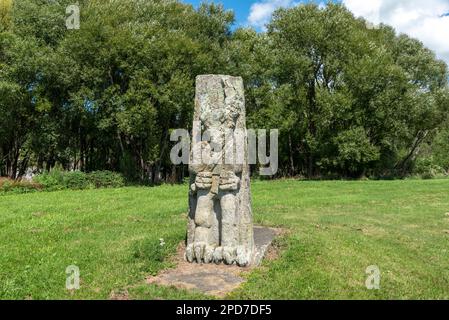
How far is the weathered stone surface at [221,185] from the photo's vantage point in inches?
344

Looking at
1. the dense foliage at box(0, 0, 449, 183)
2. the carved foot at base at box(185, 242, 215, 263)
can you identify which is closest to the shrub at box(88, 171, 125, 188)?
the dense foliage at box(0, 0, 449, 183)

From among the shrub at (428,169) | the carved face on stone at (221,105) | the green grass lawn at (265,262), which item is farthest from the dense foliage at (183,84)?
the carved face on stone at (221,105)

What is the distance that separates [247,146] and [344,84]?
29065 mm

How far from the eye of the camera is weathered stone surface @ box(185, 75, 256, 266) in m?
8.73

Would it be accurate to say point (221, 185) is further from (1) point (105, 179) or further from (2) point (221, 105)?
(1) point (105, 179)

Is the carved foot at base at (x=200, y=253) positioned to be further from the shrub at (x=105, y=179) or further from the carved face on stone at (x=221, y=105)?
the shrub at (x=105, y=179)

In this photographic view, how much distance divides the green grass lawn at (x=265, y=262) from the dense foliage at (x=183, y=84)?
39.7 ft

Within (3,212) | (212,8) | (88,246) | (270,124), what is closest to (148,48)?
(212,8)

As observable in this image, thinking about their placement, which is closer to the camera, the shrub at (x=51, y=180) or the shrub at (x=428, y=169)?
the shrub at (x=51, y=180)

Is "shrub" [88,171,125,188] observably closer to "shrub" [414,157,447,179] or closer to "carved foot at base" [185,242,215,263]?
"carved foot at base" [185,242,215,263]

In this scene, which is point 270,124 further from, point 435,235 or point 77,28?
point 435,235

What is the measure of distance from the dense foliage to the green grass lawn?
39.7 feet

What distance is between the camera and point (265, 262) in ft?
29.4
